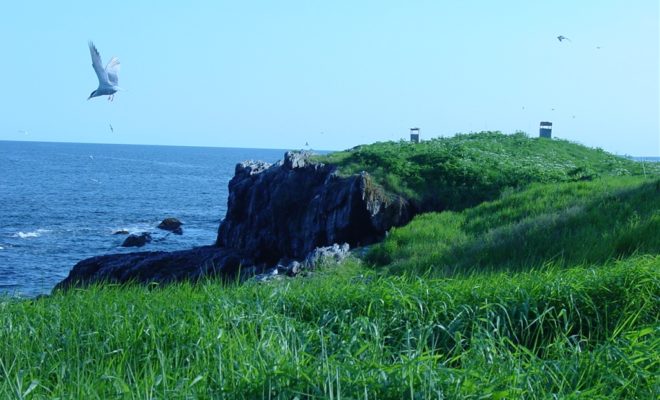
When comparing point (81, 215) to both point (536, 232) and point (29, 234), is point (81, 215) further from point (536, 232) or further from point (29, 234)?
point (536, 232)

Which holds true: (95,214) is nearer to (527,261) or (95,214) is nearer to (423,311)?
(527,261)

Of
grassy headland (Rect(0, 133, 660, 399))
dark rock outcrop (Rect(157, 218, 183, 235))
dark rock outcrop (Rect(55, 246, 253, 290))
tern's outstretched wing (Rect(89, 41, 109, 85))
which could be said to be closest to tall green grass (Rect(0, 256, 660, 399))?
grassy headland (Rect(0, 133, 660, 399))

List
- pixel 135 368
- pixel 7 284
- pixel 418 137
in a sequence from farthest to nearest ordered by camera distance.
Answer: pixel 418 137, pixel 7 284, pixel 135 368

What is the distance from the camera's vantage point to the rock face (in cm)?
2102

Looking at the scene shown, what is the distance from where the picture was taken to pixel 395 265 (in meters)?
13.8

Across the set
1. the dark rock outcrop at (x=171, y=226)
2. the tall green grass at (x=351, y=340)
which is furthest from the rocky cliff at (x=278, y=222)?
the dark rock outcrop at (x=171, y=226)

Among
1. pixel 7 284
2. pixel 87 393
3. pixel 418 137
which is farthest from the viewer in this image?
pixel 418 137

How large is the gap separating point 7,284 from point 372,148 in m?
14.5

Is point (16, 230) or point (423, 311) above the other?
point (423, 311)

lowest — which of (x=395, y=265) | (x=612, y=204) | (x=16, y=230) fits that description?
(x=16, y=230)

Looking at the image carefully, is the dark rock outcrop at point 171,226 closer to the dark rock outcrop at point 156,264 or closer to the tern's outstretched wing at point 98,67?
the dark rock outcrop at point 156,264

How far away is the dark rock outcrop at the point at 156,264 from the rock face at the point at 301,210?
0.89 meters

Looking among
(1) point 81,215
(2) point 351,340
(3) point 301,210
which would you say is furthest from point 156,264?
(1) point 81,215

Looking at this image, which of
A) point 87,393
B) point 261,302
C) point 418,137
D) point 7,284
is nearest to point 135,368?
point 87,393
